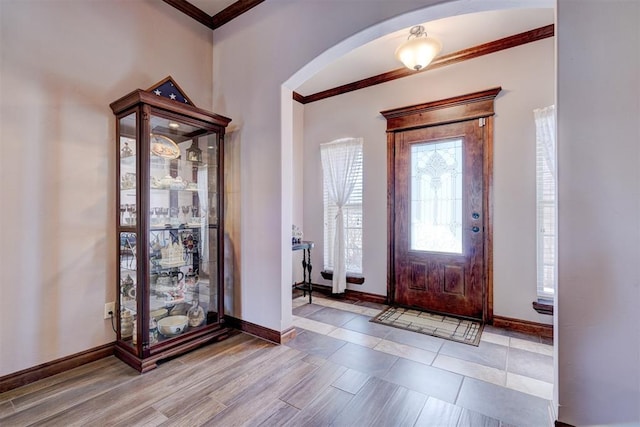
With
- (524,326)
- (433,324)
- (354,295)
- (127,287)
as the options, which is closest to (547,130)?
(524,326)

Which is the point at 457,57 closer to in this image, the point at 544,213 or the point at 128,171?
the point at 544,213

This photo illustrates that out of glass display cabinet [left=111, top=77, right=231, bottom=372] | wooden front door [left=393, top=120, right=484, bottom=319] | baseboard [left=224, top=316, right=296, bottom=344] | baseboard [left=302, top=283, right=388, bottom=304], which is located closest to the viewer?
glass display cabinet [left=111, top=77, right=231, bottom=372]

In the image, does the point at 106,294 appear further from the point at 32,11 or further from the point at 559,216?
the point at 559,216

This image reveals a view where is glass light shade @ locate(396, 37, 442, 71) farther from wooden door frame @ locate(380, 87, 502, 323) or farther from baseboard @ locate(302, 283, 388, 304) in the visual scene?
baseboard @ locate(302, 283, 388, 304)

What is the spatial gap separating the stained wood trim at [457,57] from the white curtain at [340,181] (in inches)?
28.2

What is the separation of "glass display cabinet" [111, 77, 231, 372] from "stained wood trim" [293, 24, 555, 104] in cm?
195

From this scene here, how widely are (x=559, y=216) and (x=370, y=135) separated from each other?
2.58 metres

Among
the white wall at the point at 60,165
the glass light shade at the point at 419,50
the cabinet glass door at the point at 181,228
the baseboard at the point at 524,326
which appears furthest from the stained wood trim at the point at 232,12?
the baseboard at the point at 524,326

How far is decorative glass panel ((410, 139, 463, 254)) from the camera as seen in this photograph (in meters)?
3.18

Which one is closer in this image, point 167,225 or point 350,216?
point 167,225

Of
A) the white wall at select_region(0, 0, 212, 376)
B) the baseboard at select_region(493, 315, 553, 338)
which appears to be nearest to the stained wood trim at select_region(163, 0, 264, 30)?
the white wall at select_region(0, 0, 212, 376)

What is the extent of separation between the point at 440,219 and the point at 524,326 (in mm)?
1295

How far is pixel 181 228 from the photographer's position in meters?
2.41

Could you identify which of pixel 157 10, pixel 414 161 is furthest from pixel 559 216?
pixel 157 10
